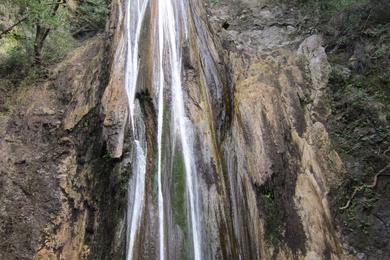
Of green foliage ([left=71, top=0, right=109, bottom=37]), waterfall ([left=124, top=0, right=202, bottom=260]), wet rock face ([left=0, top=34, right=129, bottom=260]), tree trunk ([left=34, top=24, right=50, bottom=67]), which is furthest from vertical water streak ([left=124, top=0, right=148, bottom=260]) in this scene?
green foliage ([left=71, top=0, right=109, bottom=37])

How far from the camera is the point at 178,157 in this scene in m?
7.64

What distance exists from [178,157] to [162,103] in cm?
128

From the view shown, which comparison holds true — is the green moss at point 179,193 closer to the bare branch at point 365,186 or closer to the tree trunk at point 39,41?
the bare branch at point 365,186

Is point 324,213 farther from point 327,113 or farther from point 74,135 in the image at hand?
point 74,135

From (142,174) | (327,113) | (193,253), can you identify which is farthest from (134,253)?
(327,113)

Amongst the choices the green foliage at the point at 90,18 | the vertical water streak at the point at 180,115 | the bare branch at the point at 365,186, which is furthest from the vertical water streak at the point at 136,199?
the green foliage at the point at 90,18

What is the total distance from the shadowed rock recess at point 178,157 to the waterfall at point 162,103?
4 cm

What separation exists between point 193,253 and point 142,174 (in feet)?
5.67

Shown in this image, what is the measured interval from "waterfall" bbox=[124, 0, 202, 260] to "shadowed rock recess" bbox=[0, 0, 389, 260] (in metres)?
0.04

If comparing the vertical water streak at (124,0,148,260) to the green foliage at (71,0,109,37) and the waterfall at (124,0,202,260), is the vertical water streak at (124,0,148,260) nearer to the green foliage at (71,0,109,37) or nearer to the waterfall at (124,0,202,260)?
the waterfall at (124,0,202,260)

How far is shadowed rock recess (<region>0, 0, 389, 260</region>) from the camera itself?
732 cm

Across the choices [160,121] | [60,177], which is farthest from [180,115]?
[60,177]

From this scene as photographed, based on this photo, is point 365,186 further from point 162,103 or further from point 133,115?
point 133,115

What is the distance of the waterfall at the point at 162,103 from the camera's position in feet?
23.1
